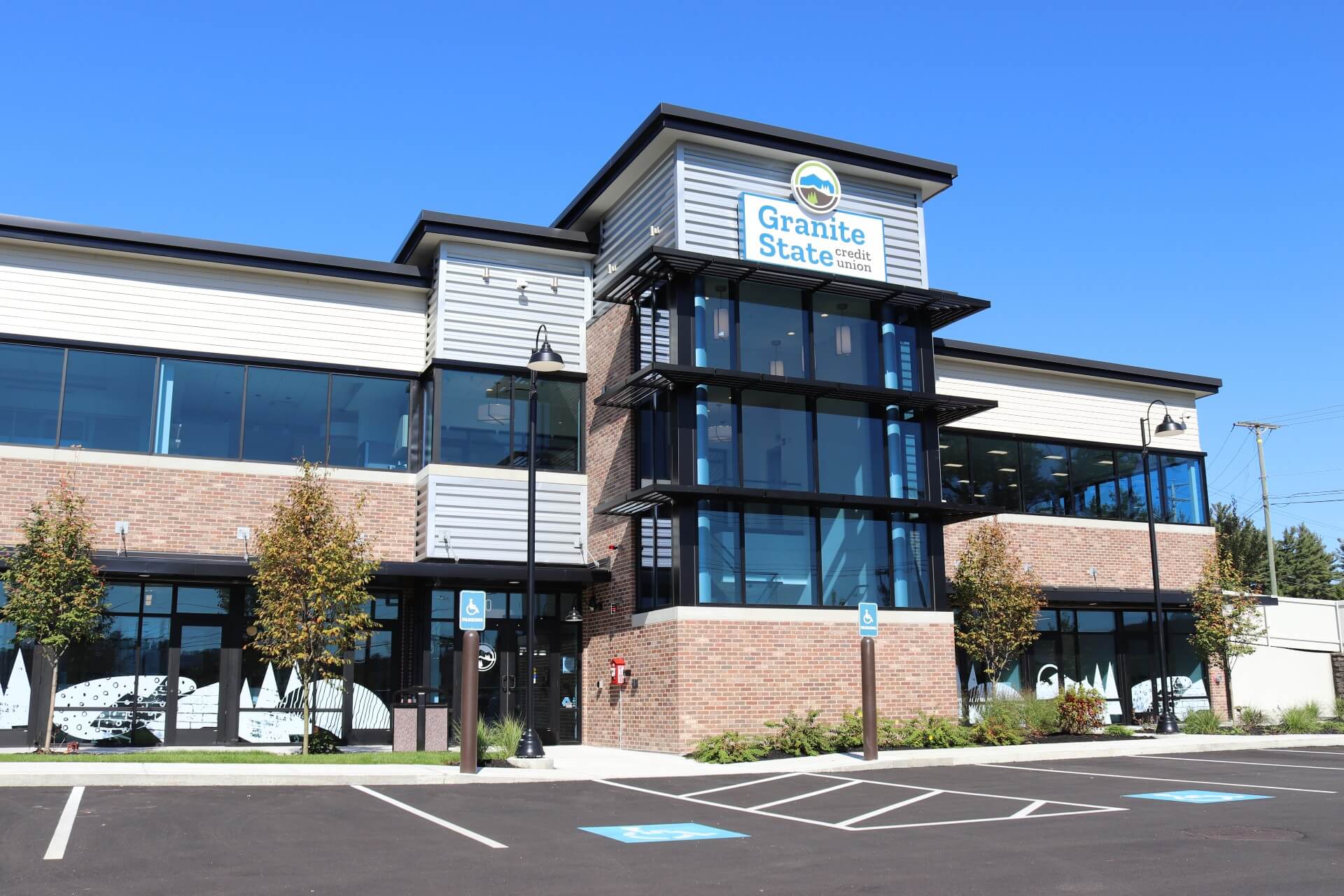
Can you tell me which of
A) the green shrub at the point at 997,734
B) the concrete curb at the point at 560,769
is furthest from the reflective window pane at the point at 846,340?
the concrete curb at the point at 560,769

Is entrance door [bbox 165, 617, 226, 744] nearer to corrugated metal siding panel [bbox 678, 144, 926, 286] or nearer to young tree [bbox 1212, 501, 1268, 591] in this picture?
corrugated metal siding panel [bbox 678, 144, 926, 286]

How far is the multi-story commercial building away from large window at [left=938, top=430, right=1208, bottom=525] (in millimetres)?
4528

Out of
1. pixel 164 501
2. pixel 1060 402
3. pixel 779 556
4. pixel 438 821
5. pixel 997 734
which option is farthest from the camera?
pixel 1060 402

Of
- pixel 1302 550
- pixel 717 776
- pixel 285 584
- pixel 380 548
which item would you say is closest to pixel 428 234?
pixel 380 548

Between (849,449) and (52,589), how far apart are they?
1413 centimetres

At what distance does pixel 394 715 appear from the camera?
1995 centimetres

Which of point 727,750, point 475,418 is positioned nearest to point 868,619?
point 727,750

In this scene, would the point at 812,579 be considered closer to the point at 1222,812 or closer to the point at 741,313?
the point at 741,313

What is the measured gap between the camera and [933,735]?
2116 centimetres

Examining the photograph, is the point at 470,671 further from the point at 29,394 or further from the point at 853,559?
the point at 29,394

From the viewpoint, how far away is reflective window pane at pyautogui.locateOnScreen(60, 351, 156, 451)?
2219 centimetres

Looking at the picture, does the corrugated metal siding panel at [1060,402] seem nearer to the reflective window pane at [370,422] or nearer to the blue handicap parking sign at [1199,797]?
the reflective window pane at [370,422]

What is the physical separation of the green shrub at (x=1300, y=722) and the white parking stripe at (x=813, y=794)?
13863 millimetres

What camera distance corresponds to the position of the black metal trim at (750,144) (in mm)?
22203
